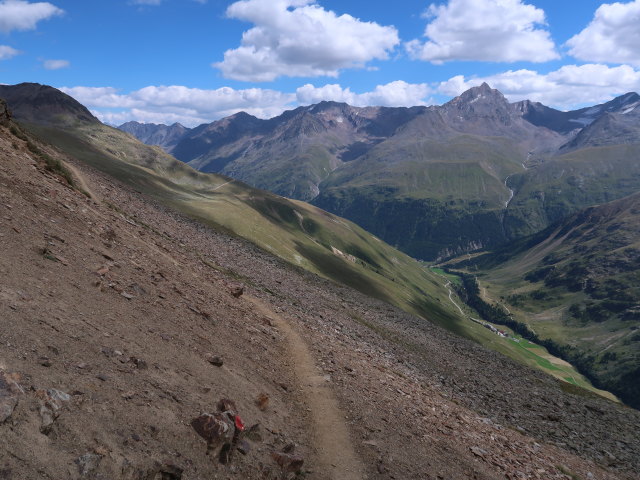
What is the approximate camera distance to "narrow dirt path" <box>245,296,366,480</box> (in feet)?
63.6

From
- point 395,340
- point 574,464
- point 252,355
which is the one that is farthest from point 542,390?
point 252,355

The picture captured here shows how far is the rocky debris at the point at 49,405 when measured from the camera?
41.6 ft

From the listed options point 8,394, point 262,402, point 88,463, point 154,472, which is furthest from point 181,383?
point 8,394

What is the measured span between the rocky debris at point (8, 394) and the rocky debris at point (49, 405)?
0.61m

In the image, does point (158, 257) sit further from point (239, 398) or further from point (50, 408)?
point (50, 408)

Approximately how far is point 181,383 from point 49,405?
234 inches

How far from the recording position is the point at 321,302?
62312mm

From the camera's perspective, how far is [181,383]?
18641 mm

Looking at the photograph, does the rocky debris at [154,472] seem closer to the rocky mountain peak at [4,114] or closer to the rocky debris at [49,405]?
the rocky debris at [49,405]

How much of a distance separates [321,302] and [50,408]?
49.9 m

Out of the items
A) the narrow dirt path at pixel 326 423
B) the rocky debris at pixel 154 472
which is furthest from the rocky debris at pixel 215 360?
the rocky debris at pixel 154 472

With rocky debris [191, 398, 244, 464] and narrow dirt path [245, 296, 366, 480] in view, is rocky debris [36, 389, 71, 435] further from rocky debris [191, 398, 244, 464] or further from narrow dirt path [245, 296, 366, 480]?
narrow dirt path [245, 296, 366, 480]

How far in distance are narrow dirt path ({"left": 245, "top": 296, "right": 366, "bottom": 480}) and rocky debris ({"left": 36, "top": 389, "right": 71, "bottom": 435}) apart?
1046 centimetres

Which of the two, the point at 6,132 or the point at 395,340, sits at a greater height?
the point at 6,132
